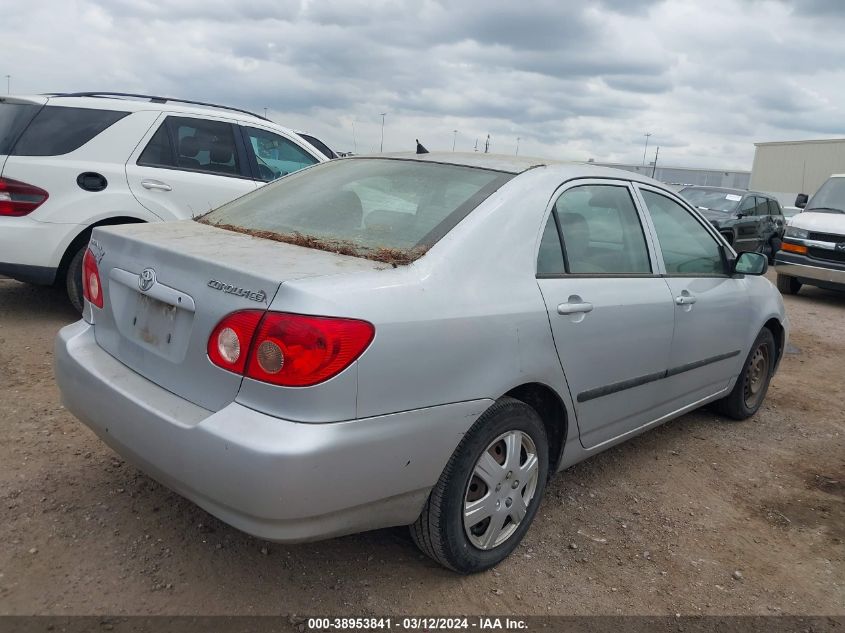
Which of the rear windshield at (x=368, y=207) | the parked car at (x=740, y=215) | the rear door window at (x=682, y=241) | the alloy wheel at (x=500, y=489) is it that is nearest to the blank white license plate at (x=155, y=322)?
the rear windshield at (x=368, y=207)

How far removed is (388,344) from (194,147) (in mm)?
4467

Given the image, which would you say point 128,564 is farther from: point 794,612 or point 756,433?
point 756,433

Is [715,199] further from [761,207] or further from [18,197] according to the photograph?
[18,197]

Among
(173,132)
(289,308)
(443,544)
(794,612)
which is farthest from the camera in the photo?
(173,132)

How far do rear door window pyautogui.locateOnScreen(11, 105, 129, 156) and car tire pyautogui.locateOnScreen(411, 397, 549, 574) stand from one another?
4.27m

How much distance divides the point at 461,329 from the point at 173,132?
4384 millimetres

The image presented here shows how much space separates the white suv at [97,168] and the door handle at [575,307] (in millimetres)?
3888

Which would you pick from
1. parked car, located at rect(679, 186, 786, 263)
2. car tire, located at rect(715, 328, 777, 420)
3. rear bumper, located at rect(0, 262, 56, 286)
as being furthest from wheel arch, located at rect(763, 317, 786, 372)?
parked car, located at rect(679, 186, 786, 263)

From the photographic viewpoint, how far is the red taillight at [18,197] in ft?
16.4

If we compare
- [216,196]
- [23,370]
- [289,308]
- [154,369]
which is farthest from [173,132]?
[289,308]

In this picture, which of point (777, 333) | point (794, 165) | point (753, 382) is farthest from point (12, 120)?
point (794, 165)

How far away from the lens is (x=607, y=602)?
2.60 m

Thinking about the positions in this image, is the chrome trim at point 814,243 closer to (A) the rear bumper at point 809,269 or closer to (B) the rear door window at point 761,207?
(A) the rear bumper at point 809,269

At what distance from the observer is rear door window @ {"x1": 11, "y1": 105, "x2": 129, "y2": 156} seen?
5145mm
